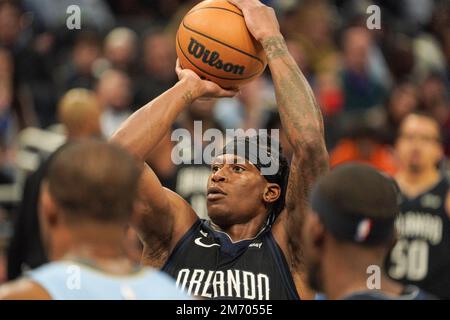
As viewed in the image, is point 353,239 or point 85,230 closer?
point 85,230

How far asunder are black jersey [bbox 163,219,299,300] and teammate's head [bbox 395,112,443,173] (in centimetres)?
399

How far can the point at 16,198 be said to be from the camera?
32.3ft

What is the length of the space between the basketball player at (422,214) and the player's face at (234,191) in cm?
309

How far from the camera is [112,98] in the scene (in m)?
10.0

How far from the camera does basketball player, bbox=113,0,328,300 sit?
457cm

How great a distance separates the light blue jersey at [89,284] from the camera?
2982 mm

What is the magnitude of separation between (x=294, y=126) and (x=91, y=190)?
1.82 metres

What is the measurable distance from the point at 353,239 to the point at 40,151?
666cm

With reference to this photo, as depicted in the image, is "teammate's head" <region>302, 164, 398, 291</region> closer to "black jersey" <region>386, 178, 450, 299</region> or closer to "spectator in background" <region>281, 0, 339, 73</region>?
"black jersey" <region>386, 178, 450, 299</region>

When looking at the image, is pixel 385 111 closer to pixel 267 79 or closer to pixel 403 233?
pixel 267 79

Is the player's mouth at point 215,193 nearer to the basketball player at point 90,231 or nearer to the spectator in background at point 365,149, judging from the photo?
the basketball player at point 90,231

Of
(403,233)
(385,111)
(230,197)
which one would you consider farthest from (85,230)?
(385,111)

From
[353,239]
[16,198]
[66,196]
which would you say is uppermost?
[66,196]

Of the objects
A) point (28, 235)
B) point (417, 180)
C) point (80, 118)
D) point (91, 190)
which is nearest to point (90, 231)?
point (91, 190)
